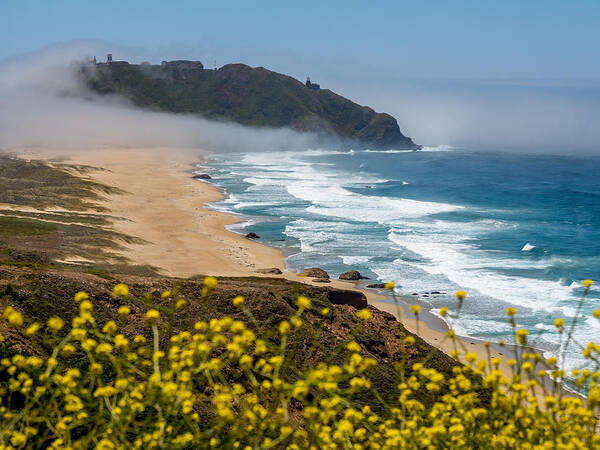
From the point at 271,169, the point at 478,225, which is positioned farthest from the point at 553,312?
the point at 271,169

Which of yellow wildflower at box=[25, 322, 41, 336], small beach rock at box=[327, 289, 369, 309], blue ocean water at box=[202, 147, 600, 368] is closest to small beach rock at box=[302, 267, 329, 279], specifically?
blue ocean water at box=[202, 147, 600, 368]

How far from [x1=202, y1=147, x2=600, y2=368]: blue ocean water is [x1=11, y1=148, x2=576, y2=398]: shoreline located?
1.72 m

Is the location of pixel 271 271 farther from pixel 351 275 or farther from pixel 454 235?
pixel 454 235

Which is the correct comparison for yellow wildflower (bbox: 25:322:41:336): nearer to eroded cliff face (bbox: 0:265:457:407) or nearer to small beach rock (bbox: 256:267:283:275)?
eroded cliff face (bbox: 0:265:457:407)

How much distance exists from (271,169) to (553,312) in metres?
92.2

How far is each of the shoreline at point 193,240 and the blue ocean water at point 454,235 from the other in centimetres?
172

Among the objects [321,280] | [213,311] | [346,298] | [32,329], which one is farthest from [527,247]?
[32,329]

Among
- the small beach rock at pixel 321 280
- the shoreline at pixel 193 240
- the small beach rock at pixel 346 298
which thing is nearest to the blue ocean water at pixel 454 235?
the shoreline at pixel 193 240

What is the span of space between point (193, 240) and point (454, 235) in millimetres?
22322

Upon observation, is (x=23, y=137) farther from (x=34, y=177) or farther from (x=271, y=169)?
(x=34, y=177)

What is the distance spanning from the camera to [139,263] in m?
36.5

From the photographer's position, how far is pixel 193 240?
47.0 m

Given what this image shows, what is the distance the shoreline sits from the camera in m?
31.8

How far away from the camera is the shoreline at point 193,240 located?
31.8 m
